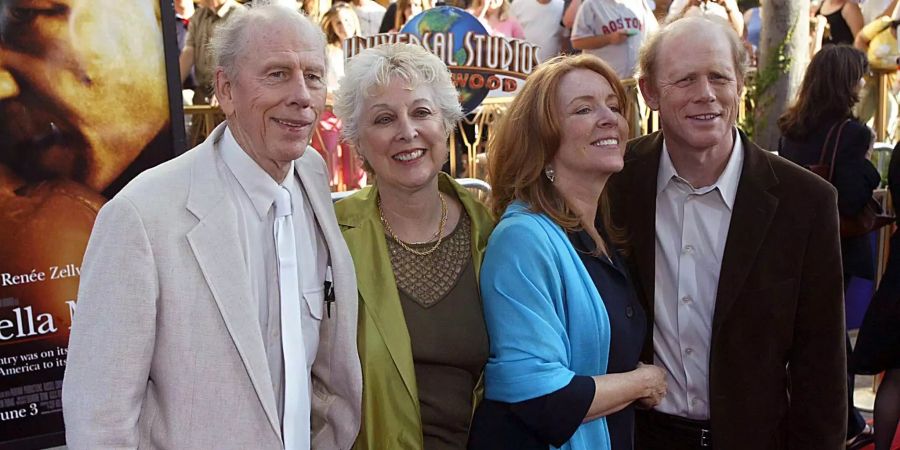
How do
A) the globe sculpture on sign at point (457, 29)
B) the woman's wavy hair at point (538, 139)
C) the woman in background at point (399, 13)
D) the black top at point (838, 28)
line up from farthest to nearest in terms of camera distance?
the black top at point (838, 28) → the woman in background at point (399, 13) → the globe sculpture on sign at point (457, 29) → the woman's wavy hair at point (538, 139)

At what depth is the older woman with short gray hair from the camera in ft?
8.22

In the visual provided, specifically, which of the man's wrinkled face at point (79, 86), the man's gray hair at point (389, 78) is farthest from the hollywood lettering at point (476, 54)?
the man's gray hair at point (389, 78)

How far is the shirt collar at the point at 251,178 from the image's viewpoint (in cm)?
212

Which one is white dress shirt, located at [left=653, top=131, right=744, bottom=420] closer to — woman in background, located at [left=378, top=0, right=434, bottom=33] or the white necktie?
the white necktie

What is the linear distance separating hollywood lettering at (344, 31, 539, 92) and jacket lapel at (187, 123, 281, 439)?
317 cm

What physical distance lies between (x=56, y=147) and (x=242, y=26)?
4.74ft

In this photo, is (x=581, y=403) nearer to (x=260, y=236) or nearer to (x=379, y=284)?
(x=379, y=284)

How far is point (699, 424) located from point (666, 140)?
0.90m

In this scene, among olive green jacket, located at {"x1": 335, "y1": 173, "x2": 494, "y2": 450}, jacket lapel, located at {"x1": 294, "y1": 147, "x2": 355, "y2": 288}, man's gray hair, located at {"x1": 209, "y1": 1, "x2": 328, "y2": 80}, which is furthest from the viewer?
olive green jacket, located at {"x1": 335, "y1": 173, "x2": 494, "y2": 450}

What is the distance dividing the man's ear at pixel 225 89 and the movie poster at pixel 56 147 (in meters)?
1.30

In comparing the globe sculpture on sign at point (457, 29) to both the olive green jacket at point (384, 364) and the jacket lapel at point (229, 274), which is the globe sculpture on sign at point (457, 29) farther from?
the jacket lapel at point (229, 274)

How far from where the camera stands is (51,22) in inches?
122

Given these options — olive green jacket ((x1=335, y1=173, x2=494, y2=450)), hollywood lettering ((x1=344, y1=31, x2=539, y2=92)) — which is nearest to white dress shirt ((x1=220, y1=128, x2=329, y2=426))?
olive green jacket ((x1=335, y1=173, x2=494, y2=450))

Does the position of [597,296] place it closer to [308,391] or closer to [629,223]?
[629,223]
